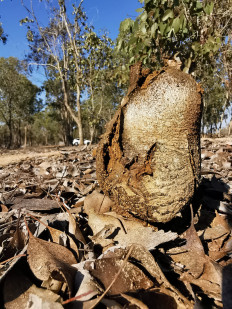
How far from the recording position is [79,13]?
13672 millimetres

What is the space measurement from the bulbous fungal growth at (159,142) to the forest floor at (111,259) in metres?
0.15

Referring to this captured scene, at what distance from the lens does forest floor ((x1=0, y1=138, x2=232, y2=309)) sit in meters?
0.79

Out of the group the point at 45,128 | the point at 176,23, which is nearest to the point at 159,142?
the point at 176,23

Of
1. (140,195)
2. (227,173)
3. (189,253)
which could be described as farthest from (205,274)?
(227,173)

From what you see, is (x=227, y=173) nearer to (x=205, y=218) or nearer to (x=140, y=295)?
(x=205, y=218)

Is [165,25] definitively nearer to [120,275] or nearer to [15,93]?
[120,275]

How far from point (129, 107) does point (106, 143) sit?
Answer: 250mm

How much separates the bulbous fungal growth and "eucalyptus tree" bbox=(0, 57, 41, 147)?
2467 centimetres

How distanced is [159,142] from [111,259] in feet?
2.07

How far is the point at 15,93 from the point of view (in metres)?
25.9

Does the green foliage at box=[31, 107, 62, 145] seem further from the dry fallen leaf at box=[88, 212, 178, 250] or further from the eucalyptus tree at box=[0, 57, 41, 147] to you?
the dry fallen leaf at box=[88, 212, 178, 250]

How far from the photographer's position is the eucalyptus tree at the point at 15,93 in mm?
24547

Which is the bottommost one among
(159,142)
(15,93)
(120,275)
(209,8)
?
(120,275)

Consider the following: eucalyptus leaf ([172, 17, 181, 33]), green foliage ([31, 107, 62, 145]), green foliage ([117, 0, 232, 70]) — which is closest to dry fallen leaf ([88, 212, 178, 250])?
green foliage ([117, 0, 232, 70])
